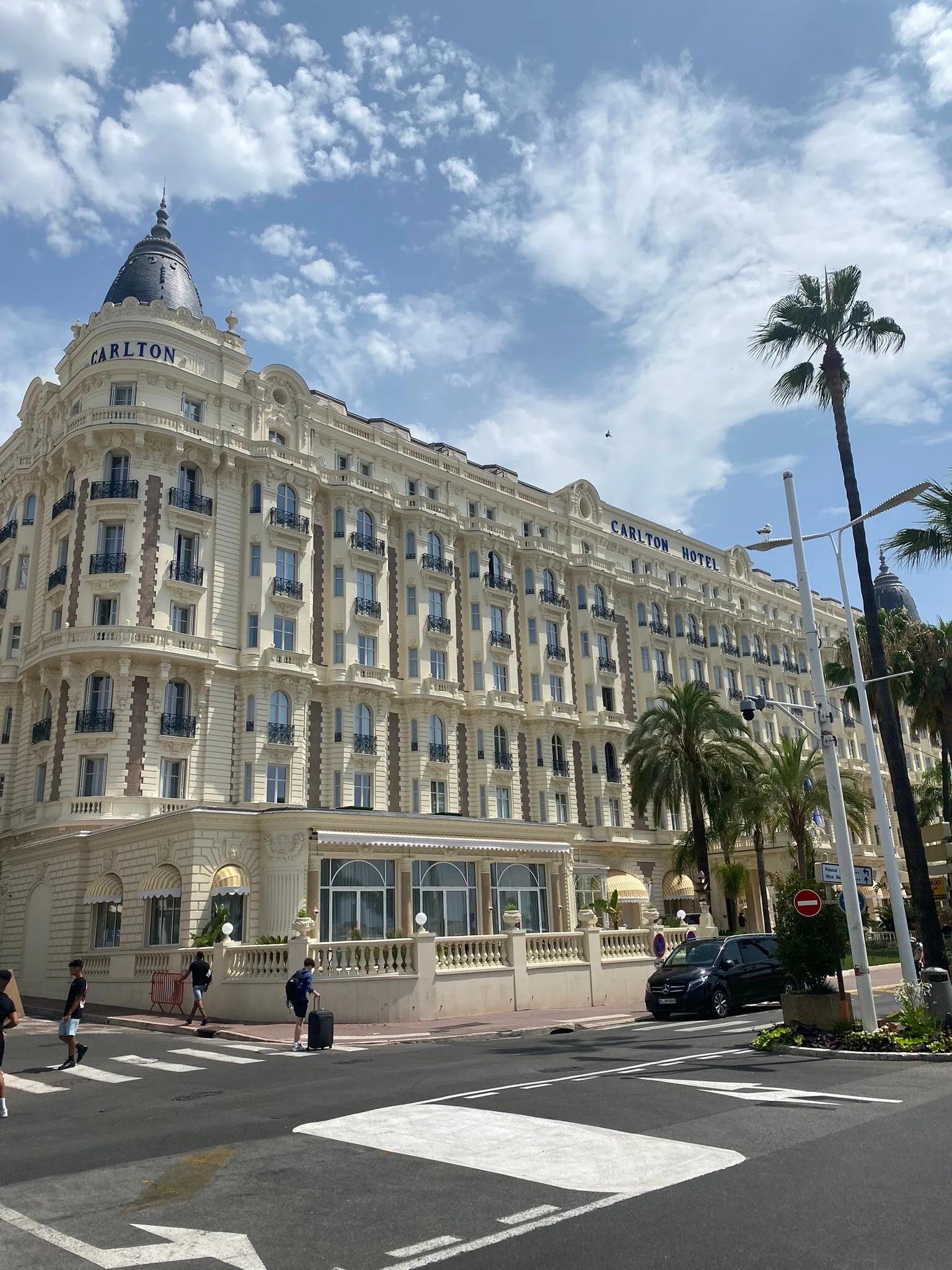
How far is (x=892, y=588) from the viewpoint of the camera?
90375 millimetres

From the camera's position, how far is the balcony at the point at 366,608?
45.4m

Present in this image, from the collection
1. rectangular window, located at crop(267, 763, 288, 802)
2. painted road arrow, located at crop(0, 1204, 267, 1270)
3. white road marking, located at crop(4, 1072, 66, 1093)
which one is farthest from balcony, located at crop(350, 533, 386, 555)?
painted road arrow, located at crop(0, 1204, 267, 1270)

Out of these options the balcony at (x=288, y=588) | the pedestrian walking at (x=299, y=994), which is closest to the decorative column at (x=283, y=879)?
the balcony at (x=288, y=588)

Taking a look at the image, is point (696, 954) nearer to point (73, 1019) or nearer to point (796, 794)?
point (73, 1019)

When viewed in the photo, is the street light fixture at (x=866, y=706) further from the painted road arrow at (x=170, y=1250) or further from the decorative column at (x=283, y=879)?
the decorative column at (x=283, y=879)

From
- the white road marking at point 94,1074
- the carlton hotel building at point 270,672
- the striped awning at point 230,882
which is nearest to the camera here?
the white road marking at point 94,1074

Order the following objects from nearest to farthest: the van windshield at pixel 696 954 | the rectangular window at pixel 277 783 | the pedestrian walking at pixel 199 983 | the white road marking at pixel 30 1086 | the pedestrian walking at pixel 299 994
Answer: the white road marking at pixel 30 1086
the pedestrian walking at pixel 299 994
the pedestrian walking at pixel 199 983
the van windshield at pixel 696 954
the rectangular window at pixel 277 783

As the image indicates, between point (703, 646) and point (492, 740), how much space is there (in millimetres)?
21807

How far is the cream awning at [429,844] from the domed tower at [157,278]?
25.2 meters

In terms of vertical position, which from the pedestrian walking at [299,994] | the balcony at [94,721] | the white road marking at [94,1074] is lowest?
the white road marking at [94,1074]

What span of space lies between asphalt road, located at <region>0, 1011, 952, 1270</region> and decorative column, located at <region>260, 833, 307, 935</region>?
18170 mm

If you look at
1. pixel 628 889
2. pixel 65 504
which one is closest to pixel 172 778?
pixel 65 504

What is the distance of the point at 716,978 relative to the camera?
23234mm

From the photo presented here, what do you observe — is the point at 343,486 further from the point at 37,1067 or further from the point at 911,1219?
the point at 911,1219
